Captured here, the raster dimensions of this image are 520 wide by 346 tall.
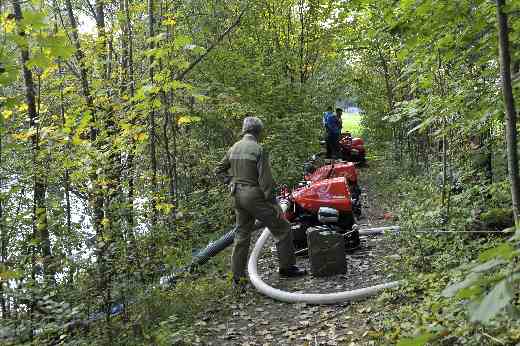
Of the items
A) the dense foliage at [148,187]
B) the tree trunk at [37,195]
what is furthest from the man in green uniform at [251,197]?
the tree trunk at [37,195]

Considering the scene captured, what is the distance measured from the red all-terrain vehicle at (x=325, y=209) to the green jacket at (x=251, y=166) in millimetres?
1135

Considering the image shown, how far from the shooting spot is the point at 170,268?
6207mm

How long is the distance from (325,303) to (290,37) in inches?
527

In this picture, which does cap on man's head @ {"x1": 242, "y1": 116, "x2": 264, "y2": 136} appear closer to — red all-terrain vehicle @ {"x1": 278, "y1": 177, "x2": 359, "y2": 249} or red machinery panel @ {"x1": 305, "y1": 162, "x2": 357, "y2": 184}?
red all-terrain vehicle @ {"x1": 278, "y1": 177, "x2": 359, "y2": 249}

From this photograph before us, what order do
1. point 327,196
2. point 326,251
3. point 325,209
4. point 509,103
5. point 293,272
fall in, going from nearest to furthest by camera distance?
point 509,103 → point 326,251 → point 293,272 → point 325,209 → point 327,196

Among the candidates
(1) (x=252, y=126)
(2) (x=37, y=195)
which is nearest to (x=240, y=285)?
(1) (x=252, y=126)

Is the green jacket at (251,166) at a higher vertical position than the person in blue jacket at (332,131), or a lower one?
lower

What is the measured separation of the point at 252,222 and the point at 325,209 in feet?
3.98

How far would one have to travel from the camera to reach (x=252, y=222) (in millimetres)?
6832

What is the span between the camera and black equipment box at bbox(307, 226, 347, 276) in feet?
21.7

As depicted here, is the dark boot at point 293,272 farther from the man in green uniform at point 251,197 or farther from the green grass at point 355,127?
the green grass at point 355,127

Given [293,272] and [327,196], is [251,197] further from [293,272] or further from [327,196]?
[327,196]

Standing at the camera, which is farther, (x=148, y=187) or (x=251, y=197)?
(x=148, y=187)

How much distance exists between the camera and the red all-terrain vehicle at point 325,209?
7293 millimetres
